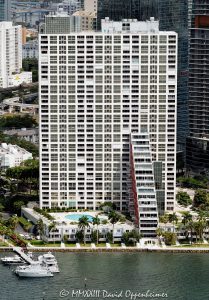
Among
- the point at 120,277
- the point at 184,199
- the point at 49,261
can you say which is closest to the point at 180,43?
the point at 184,199

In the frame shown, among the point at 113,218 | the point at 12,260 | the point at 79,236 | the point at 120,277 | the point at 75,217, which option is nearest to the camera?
the point at 120,277

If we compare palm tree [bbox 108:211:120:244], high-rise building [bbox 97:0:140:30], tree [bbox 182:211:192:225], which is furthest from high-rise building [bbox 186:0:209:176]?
palm tree [bbox 108:211:120:244]

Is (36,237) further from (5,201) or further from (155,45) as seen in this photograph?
(155,45)

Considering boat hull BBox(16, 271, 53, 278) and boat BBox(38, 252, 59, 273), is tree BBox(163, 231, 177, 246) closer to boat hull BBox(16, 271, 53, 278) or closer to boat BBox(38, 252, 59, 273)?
boat BBox(38, 252, 59, 273)

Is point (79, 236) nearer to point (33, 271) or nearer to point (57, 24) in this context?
point (33, 271)

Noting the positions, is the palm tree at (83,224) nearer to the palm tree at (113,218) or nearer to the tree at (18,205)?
the palm tree at (113,218)

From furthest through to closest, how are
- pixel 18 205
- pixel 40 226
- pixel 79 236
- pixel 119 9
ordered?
pixel 119 9, pixel 18 205, pixel 40 226, pixel 79 236
